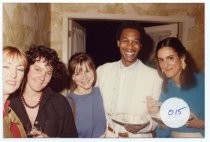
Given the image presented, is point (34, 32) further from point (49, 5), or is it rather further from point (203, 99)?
point (203, 99)

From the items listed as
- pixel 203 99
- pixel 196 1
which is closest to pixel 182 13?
pixel 196 1

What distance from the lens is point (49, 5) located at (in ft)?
5.62

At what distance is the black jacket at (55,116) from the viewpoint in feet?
5.57

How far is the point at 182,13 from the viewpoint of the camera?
5.65ft

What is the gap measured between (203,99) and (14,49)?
41.7 inches

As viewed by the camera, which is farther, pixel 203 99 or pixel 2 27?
pixel 203 99

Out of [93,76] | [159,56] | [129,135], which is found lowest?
[129,135]

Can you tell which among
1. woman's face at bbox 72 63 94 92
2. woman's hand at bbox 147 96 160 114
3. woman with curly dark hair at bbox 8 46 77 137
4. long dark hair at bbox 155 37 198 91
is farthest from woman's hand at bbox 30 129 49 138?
long dark hair at bbox 155 37 198 91

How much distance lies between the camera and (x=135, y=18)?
1701 mm

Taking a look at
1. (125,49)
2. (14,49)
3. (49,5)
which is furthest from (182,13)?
(14,49)

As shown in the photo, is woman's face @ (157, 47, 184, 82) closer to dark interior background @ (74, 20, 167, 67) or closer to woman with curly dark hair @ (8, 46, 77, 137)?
dark interior background @ (74, 20, 167, 67)

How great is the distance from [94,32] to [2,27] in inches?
19.0

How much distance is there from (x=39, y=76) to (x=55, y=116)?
0.24 metres
